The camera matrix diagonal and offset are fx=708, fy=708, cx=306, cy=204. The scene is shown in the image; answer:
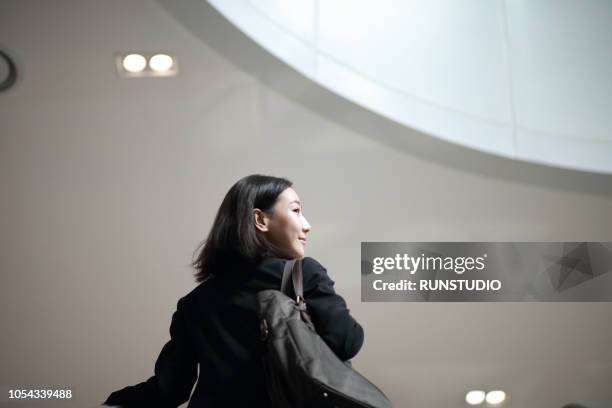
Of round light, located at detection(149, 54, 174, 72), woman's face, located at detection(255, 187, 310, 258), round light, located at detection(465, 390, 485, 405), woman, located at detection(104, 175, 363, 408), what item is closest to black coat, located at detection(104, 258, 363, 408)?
woman, located at detection(104, 175, 363, 408)

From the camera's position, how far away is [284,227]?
2154mm

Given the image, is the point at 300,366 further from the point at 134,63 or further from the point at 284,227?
the point at 134,63

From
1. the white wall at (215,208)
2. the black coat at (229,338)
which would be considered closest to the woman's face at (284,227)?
the black coat at (229,338)

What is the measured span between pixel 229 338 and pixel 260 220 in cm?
38

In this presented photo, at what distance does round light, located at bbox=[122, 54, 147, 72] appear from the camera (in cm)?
416

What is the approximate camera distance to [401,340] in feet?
15.4

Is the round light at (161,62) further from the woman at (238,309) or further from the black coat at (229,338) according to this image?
the black coat at (229,338)

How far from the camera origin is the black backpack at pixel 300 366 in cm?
163

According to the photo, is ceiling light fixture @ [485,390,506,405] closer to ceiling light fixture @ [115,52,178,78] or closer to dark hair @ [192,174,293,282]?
ceiling light fixture @ [115,52,178,78]

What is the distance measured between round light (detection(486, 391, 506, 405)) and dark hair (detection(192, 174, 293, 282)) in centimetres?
309

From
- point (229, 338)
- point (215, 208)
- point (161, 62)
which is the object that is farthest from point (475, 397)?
point (229, 338)

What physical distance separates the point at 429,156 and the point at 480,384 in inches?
60.7

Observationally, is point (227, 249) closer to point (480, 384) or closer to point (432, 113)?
point (432, 113)

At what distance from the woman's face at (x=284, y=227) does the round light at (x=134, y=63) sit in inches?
92.2
